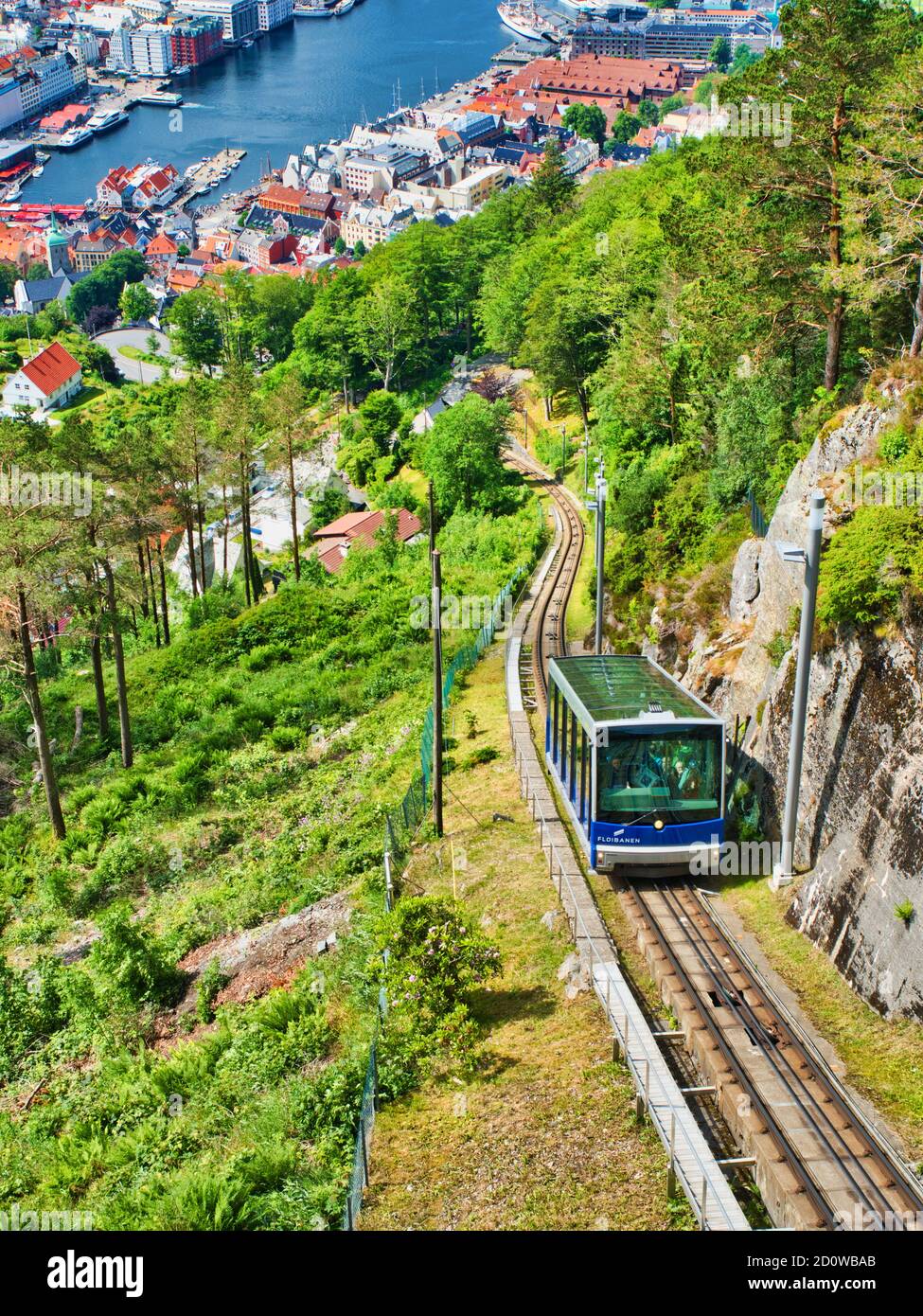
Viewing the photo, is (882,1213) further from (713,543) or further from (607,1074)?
(713,543)

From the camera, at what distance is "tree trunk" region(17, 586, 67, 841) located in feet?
114

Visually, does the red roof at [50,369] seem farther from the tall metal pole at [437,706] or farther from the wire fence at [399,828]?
the tall metal pole at [437,706]

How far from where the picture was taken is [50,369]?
13850cm

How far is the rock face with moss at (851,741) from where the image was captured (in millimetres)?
18594

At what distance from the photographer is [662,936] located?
70.6ft

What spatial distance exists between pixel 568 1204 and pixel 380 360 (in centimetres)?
8562

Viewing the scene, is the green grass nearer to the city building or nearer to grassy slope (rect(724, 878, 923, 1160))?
the city building

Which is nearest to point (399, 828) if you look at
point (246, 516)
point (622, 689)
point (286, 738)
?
point (622, 689)

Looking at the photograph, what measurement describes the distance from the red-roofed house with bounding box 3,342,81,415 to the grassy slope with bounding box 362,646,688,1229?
414ft

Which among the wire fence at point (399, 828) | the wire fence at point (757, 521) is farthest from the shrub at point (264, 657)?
the wire fence at point (757, 521)

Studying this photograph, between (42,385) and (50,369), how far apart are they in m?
3.10

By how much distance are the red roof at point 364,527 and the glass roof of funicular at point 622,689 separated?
1639 inches

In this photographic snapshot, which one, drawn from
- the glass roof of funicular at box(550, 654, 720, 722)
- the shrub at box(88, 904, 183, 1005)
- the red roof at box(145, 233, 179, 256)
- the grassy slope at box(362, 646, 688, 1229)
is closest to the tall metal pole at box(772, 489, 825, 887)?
the glass roof of funicular at box(550, 654, 720, 722)

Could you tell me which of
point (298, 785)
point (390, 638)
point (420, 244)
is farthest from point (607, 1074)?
point (420, 244)
